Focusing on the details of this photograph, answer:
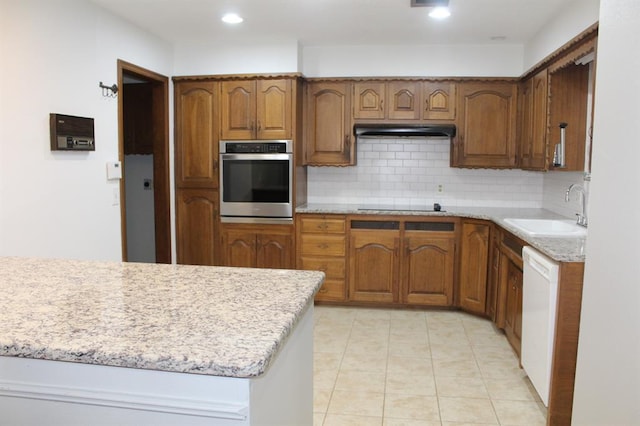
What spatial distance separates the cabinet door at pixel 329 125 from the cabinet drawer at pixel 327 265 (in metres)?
0.93

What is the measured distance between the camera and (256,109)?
4695 mm

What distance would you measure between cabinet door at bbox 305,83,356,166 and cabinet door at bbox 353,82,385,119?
3.0 inches

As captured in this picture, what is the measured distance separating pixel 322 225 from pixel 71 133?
7.33 ft

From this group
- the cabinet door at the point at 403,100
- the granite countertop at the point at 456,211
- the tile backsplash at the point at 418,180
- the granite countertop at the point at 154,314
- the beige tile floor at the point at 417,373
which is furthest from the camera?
the tile backsplash at the point at 418,180

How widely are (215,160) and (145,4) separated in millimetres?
1549

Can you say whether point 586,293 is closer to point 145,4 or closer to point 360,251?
point 360,251

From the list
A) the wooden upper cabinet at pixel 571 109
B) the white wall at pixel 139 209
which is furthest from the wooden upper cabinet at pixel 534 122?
the white wall at pixel 139 209

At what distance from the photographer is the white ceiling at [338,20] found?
11.9ft

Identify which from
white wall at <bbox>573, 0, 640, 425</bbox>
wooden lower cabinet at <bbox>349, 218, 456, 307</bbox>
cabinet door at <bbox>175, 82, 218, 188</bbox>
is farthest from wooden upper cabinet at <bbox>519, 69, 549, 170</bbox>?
cabinet door at <bbox>175, 82, 218, 188</bbox>

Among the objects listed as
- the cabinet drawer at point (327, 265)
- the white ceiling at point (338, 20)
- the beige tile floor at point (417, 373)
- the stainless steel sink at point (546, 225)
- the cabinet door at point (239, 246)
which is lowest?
the beige tile floor at point (417, 373)

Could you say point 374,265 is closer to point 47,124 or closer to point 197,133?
point 197,133

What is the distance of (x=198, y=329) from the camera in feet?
4.04

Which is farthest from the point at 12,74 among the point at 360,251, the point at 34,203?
the point at 360,251

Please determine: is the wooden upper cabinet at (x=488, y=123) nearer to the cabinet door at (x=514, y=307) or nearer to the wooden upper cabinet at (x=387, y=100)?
the wooden upper cabinet at (x=387, y=100)
